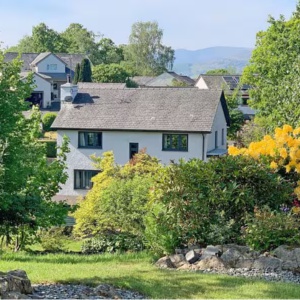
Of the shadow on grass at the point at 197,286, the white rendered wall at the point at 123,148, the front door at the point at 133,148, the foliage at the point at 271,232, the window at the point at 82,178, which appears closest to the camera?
the shadow on grass at the point at 197,286

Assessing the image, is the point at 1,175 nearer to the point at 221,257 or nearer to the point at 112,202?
the point at 221,257

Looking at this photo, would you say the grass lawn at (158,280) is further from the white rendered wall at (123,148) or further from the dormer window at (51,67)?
the dormer window at (51,67)

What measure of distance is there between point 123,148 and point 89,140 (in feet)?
7.30

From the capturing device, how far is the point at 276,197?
13273 millimetres

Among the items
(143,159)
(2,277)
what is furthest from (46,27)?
(2,277)

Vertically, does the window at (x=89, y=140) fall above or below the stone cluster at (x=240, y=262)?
above

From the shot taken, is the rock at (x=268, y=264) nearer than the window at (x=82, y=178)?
Yes

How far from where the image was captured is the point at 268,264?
36.8ft

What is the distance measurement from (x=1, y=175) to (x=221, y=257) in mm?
4730

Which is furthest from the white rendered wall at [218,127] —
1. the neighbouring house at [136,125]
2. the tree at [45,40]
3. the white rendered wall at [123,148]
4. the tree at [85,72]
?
the tree at [45,40]

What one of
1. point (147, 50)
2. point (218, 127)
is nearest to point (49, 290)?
point (218, 127)

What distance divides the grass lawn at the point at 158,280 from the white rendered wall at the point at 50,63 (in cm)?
6485

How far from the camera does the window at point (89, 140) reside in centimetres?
A: 3725

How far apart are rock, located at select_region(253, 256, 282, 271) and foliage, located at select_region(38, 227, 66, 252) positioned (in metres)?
7.31
